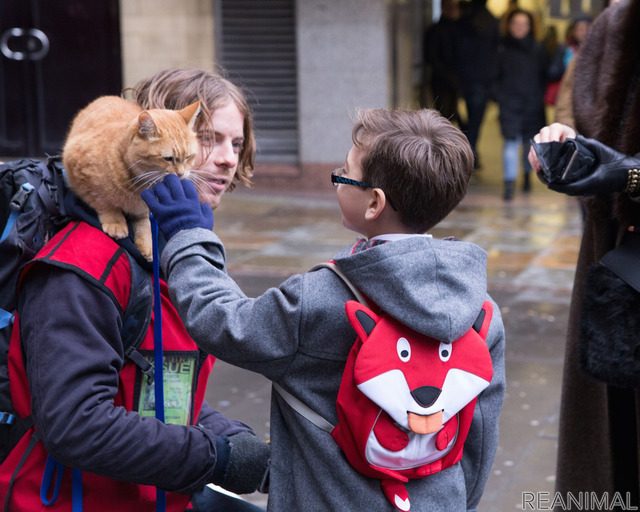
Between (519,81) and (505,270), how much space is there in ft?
15.1

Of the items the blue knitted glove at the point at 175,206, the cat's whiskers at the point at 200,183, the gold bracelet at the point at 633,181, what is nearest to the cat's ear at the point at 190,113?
the cat's whiskers at the point at 200,183

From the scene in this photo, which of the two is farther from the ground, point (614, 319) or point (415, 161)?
point (415, 161)

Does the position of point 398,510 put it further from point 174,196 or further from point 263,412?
point 263,412

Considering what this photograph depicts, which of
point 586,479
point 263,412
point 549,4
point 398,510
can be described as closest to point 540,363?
point 263,412

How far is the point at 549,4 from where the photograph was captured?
52.2 ft

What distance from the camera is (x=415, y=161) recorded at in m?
1.82

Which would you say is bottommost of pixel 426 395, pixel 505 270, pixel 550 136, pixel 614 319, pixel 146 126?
pixel 505 270

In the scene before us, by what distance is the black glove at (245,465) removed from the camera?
2.08 meters

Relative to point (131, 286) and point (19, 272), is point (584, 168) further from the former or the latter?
point (19, 272)

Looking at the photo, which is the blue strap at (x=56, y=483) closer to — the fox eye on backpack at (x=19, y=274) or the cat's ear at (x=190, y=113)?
the fox eye on backpack at (x=19, y=274)

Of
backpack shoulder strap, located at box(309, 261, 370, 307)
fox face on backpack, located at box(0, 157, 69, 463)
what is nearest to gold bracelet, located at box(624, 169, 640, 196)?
backpack shoulder strap, located at box(309, 261, 370, 307)

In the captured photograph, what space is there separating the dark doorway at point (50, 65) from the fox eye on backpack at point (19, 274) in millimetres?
10196

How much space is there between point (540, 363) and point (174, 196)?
3.88 meters

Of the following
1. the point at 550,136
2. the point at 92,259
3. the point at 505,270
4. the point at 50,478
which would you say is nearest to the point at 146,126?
the point at 92,259
